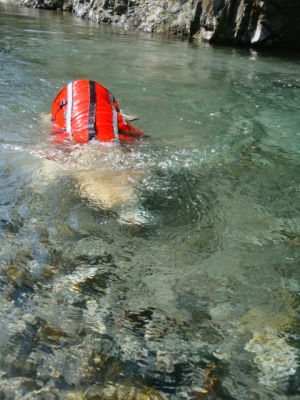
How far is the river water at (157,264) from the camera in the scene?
264cm

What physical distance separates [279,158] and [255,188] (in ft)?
4.49

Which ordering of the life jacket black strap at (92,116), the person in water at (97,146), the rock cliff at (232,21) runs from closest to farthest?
the person in water at (97,146) < the life jacket black strap at (92,116) < the rock cliff at (232,21)

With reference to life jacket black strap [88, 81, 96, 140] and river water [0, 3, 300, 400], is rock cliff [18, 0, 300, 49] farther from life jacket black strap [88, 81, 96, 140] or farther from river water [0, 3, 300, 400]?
life jacket black strap [88, 81, 96, 140]

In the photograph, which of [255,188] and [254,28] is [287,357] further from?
[254,28]

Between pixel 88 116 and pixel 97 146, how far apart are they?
2.06 ft

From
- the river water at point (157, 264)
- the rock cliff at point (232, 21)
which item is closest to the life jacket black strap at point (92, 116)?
the river water at point (157, 264)

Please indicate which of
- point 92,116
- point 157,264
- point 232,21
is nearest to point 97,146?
point 92,116

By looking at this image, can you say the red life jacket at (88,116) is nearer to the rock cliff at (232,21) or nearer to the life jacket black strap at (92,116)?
the life jacket black strap at (92,116)

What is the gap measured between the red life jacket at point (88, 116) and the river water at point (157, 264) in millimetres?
272

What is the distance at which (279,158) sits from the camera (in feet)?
21.2

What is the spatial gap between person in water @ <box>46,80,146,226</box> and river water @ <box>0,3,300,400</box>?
45 mm

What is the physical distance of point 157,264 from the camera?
3775 millimetres

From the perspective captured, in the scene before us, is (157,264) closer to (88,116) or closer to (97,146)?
(97,146)

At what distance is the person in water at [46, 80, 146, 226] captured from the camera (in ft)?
15.5
